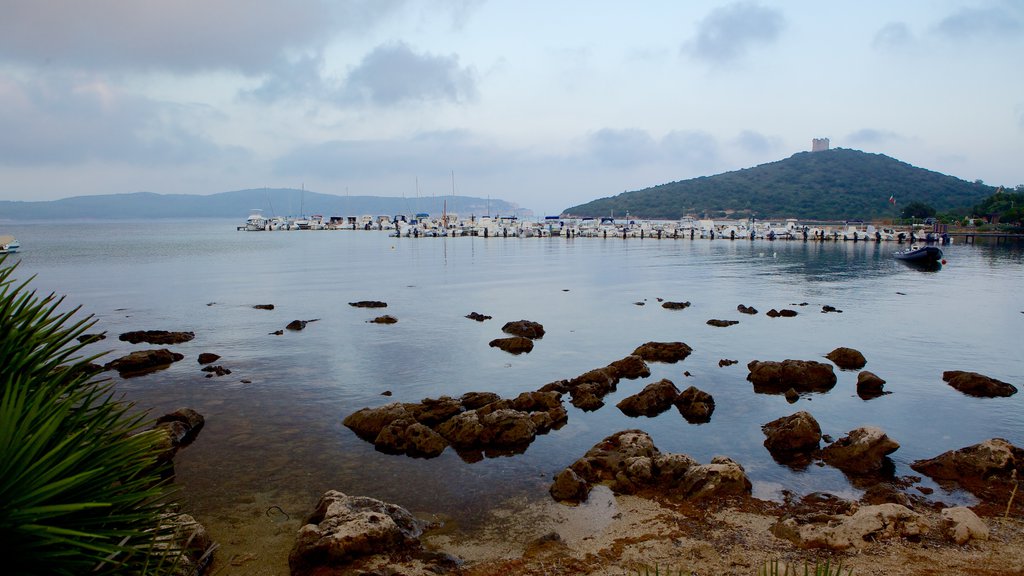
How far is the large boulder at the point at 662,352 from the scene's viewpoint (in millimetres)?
26077

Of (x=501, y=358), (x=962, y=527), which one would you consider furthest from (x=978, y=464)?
(x=501, y=358)

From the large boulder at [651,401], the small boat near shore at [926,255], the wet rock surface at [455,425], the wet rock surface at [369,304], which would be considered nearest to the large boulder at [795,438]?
the large boulder at [651,401]

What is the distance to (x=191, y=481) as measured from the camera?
13766 millimetres

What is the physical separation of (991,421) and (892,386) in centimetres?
388

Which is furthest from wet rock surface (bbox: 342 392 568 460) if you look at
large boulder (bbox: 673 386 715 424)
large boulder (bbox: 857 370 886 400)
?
large boulder (bbox: 857 370 886 400)

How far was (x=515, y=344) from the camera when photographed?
92.7ft

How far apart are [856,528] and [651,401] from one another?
902 cm

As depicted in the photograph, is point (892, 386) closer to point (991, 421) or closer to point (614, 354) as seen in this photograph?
point (991, 421)

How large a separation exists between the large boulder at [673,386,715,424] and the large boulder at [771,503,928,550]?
7.41 m

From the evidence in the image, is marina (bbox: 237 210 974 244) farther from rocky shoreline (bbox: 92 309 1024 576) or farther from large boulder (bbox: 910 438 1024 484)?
A: rocky shoreline (bbox: 92 309 1024 576)

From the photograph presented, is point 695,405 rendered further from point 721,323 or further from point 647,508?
point 721,323

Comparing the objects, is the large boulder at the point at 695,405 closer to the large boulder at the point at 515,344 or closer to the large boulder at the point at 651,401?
the large boulder at the point at 651,401

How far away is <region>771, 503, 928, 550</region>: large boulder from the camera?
10.3 metres

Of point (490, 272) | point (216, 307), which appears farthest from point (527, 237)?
point (216, 307)
